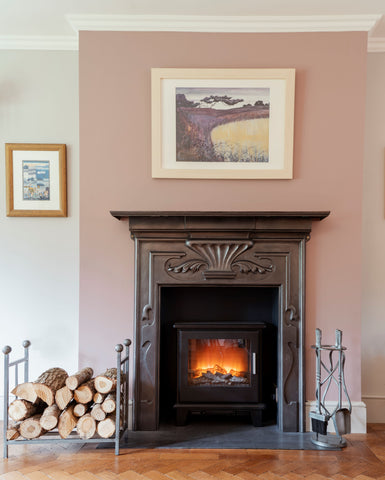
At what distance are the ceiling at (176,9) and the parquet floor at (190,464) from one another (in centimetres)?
276

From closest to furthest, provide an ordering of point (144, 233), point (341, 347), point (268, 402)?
point (341, 347), point (144, 233), point (268, 402)

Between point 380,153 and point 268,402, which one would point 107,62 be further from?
point 268,402

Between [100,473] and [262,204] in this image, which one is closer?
[100,473]

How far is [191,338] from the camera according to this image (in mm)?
2926

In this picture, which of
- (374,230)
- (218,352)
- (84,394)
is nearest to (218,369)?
(218,352)

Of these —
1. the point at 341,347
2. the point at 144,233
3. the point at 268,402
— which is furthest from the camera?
the point at 268,402

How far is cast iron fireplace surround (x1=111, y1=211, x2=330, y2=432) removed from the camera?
284 cm

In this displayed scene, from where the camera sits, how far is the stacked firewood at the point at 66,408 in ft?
8.25

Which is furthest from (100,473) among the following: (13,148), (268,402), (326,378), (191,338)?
(13,148)

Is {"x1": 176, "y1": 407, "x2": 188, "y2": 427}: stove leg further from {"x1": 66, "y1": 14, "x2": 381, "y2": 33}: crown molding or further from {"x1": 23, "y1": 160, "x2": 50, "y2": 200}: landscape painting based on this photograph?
{"x1": 66, "y1": 14, "x2": 381, "y2": 33}: crown molding

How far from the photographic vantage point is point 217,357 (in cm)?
301

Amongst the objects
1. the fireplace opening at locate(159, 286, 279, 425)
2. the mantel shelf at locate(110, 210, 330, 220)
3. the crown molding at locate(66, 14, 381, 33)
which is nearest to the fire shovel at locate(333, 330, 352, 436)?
the fireplace opening at locate(159, 286, 279, 425)

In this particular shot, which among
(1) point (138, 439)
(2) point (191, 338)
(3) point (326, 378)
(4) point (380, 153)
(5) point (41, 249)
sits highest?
(4) point (380, 153)

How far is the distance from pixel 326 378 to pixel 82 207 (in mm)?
2005
